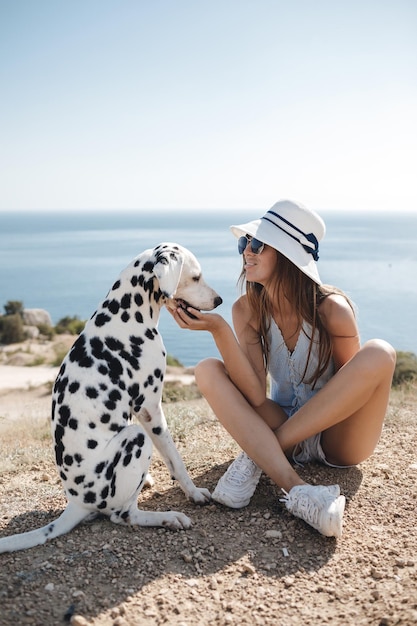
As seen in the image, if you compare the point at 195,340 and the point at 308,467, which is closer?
the point at 308,467

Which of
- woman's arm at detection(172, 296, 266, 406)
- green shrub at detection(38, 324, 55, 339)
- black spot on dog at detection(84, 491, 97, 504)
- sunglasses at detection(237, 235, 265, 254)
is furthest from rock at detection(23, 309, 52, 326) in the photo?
black spot on dog at detection(84, 491, 97, 504)

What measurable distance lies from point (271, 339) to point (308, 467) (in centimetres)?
106

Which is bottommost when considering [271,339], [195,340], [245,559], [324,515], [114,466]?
[195,340]

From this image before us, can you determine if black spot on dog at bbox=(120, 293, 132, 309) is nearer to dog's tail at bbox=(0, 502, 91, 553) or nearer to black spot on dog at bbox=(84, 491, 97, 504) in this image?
black spot on dog at bbox=(84, 491, 97, 504)

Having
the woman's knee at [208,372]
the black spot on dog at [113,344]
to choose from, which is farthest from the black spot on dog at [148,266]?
the woman's knee at [208,372]

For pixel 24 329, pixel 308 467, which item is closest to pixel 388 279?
pixel 24 329

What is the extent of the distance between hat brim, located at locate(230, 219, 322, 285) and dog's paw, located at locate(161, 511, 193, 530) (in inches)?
70.2

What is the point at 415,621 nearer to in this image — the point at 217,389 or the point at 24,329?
the point at 217,389

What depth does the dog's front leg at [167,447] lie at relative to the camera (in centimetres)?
382

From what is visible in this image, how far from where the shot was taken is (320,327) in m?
4.12

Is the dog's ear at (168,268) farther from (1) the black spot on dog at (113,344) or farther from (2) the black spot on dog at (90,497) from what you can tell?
(2) the black spot on dog at (90,497)

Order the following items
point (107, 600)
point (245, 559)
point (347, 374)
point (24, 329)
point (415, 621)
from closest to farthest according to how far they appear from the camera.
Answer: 1. point (415, 621)
2. point (107, 600)
3. point (245, 559)
4. point (347, 374)
5. point (24, 329)

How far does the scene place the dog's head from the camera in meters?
3.61

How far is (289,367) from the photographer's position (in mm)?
4293
